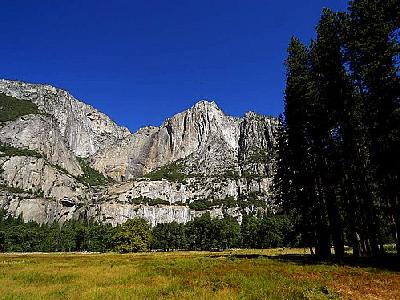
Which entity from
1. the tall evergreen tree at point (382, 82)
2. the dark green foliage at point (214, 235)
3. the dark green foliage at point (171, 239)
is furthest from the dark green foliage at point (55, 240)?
the tall evergreen tree at point (382, 82)

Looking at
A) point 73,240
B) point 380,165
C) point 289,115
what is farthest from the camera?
point 73,240

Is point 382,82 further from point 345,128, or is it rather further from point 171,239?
point 171,239

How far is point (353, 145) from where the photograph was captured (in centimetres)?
2820

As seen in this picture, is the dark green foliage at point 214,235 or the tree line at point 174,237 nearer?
the tree line at point 174,237

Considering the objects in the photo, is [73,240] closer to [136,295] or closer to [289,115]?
[289,115]

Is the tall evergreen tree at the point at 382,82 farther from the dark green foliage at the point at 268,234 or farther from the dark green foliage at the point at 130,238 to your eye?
the dark green foliage at the point at 268,234

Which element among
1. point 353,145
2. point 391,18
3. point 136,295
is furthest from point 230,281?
point 391,18

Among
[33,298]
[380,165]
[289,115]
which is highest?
[289,115]

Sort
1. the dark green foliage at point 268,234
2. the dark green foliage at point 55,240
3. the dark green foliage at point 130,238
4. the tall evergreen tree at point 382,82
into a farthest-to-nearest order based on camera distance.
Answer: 1. the dark green foliage at point 55,240
2. the dark green foliage at point 268,234
3. the dark green foliage at point 130,238
4. the tall evergreen tree at point 382,82

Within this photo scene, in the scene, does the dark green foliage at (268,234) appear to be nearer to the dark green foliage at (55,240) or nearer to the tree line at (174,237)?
the tree line at (174,237)

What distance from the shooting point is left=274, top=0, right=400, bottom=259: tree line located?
23266 millimetres

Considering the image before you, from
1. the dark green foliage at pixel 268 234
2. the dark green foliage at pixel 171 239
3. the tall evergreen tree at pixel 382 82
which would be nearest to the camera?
the tall evergreen tree at pixel 382 82

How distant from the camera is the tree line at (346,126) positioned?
23.3 metres

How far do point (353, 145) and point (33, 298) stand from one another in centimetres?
2436
